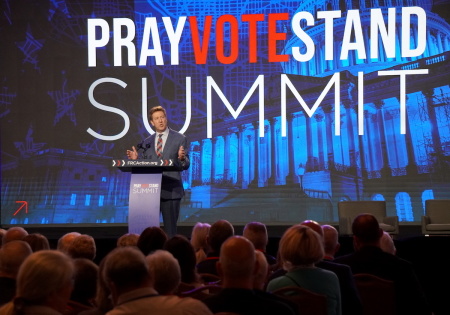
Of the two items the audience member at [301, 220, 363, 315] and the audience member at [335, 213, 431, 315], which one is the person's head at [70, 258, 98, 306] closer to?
the audience member at [301, 220, 363, 315]

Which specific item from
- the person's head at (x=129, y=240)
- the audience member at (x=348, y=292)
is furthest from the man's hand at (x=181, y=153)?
the audience member at (x=348, y=292)

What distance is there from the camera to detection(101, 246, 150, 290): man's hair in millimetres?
2131

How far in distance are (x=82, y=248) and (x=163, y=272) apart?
129 cm

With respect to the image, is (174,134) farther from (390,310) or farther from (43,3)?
(43,3)

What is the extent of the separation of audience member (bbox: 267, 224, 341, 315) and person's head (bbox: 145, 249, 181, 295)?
604 millimetres

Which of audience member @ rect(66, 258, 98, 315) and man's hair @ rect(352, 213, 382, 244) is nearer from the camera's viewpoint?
audience member @ rect(66, 258, 98, 315)

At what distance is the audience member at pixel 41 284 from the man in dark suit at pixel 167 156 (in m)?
3.49

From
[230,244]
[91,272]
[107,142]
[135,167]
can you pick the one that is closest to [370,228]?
[230,244]

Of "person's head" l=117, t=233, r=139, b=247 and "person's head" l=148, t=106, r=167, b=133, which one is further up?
"person's head" l=148, t=106, r=167, b=133

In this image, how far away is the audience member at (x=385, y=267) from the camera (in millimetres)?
3477

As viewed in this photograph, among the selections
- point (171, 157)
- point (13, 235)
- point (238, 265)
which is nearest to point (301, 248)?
point (238, 265)

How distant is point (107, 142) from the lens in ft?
32.0

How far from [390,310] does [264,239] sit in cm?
101

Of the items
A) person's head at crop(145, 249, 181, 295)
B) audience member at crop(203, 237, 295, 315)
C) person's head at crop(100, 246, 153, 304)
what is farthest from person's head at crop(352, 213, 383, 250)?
person's head at crop(100, 246, 153, 304)
